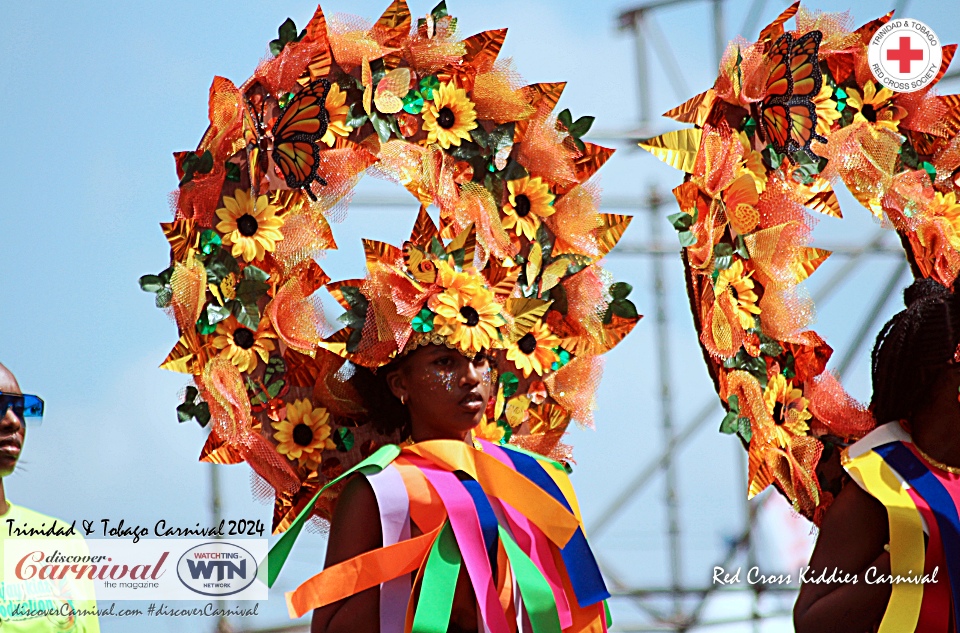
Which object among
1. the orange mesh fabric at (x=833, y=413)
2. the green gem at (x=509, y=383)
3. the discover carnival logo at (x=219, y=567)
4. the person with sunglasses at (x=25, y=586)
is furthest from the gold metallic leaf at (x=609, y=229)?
the person with sunglasses at (x=25, y=586)

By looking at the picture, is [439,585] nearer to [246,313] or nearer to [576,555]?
[576,555]

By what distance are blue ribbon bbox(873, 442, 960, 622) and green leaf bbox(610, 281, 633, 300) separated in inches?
25.5

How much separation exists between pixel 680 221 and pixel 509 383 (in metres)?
0.52

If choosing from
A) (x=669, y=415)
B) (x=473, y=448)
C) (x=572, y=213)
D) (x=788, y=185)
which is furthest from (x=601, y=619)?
(x=669, y=415)

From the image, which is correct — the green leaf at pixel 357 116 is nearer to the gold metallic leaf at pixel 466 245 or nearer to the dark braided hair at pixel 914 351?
the gold metallic leaf at pixel 466 245

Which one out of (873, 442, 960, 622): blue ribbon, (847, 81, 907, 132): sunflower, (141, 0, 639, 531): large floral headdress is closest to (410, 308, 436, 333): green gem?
(141, 0, 639, 531): large floral headdress

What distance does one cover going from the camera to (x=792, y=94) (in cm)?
323

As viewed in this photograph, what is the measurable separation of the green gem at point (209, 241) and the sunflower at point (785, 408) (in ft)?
4.09

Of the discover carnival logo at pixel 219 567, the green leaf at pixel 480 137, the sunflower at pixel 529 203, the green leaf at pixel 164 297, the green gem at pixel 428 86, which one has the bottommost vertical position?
the discover carnival logo at pixel 219 567

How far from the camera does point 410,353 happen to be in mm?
2943

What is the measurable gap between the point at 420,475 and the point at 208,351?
19.5 inches

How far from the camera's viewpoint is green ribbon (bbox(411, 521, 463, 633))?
8.92 ft

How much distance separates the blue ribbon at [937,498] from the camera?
2.95 meters

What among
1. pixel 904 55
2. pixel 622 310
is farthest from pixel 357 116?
pixel 904 55
